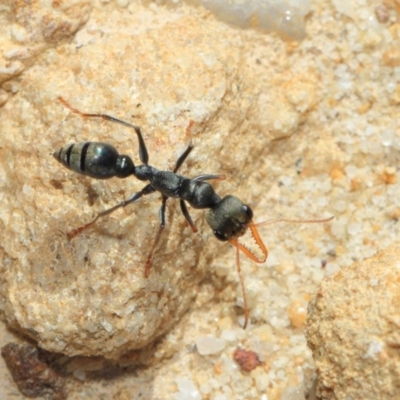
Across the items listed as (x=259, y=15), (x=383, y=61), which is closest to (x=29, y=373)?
(x=259, y=15)

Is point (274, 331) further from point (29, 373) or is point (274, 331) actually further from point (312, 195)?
point (29, 373)

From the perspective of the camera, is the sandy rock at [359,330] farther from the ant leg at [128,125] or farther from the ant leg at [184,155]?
the ant leg at [128,125]

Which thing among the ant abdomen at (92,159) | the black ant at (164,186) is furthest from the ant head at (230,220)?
the ant abdomen at (92,159)

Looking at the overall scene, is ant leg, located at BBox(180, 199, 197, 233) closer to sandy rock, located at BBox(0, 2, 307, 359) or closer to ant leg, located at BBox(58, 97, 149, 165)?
sandy rock, located at BBox(0, 2, 307, 359)

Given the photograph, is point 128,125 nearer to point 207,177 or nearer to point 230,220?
point 207,177

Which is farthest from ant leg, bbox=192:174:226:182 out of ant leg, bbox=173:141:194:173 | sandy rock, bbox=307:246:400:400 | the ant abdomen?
sandy rock, bbox=307:246:400:400

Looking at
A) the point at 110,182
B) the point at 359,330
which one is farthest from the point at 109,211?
the point at 359,330

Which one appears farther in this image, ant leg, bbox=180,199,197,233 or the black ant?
ant leg, bbox=180,199,197,233
